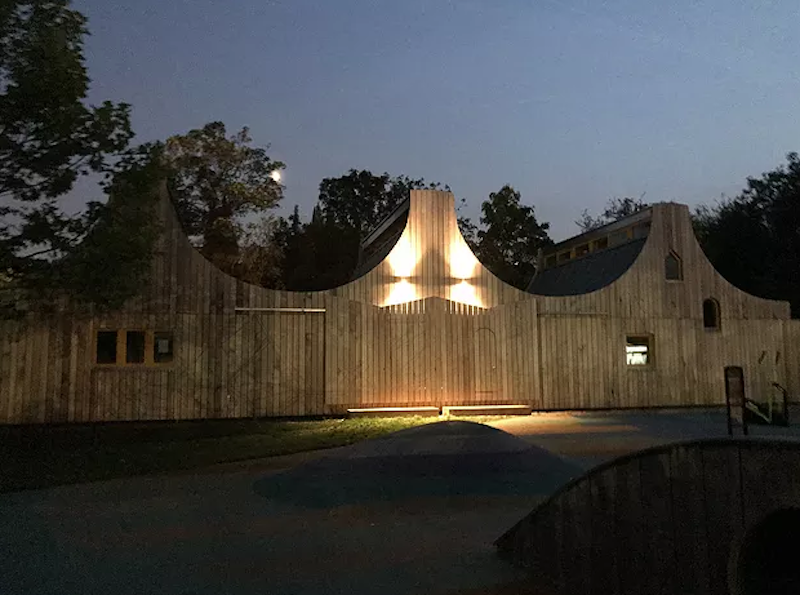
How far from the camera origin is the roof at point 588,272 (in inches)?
766

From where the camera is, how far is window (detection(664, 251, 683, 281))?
18641mm

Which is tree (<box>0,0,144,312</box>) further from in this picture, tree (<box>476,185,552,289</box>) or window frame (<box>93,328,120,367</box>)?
tree (<box>476,185,552,289</box>)

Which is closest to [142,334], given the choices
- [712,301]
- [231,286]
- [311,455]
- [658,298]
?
[231,286]

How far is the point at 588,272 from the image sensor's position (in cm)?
2172

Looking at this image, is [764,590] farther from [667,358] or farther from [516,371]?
[667,358]

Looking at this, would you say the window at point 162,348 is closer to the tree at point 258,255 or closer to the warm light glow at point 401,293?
the warm light glow at point 401,293

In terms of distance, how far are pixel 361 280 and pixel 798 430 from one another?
10.1 meters

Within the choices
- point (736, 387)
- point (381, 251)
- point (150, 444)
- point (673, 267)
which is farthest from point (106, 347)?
point (673, 267)

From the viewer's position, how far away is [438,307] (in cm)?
1648

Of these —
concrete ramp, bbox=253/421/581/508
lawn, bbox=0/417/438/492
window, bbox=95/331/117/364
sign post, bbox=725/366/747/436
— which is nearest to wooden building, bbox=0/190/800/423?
window, bbox=95/331/117/364

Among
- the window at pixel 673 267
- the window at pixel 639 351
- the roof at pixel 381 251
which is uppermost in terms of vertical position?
the roof at pixel 381 251

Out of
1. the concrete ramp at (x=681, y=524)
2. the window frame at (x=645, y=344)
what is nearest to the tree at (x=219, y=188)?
the window frame at (x=645, y=344)

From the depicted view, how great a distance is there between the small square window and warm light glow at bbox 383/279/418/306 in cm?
581

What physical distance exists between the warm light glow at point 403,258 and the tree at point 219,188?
442 inches
